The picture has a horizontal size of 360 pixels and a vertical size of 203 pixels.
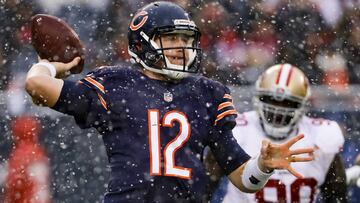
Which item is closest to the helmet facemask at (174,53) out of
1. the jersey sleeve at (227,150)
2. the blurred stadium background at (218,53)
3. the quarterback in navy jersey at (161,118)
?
the quarterback in navy jersey at (161,118)

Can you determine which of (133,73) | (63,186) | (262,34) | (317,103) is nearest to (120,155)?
(133,73)

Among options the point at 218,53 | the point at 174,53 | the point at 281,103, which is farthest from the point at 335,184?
the point at 218,53

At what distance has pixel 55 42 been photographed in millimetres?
2586

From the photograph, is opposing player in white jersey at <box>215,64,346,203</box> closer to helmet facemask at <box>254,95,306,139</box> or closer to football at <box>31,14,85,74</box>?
helmet facemask at <box>254,95,306,139</box>

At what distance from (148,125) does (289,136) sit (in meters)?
1.39

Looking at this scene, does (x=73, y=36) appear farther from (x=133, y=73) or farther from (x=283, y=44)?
(x=283, y=44)

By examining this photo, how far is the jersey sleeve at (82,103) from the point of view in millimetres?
2357

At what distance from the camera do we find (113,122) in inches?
95.3

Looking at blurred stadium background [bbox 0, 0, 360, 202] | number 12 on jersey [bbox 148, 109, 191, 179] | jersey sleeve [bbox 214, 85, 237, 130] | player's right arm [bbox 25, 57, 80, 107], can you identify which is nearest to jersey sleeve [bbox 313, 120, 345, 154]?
blurred stadium background [bbox 0, 0, 360, 202]

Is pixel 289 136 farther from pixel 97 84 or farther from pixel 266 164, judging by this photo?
pixel 97 84

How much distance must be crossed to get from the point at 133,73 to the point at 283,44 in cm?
294

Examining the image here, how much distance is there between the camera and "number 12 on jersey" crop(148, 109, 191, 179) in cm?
238

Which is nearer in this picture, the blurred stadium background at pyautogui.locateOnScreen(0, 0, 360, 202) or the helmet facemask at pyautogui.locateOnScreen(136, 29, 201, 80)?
the helmet facemask at pyautogui.locateOnScreen(136, 29, 201, 80)

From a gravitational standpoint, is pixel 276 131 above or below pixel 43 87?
below
